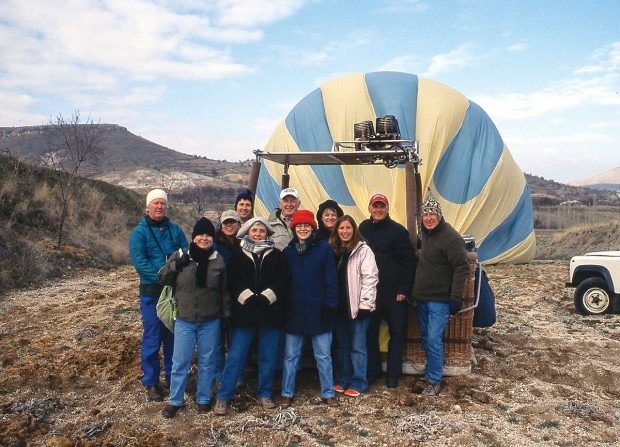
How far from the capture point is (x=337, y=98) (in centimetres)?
966

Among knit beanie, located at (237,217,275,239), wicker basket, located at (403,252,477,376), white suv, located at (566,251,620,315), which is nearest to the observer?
knit beanie, located at (237,217,275,239)

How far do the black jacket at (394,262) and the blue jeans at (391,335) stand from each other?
82 millimetres

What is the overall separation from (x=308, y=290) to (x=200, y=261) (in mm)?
800

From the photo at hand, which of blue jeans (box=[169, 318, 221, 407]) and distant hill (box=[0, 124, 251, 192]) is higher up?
distant hill (box=[0, 124, 251, 192])

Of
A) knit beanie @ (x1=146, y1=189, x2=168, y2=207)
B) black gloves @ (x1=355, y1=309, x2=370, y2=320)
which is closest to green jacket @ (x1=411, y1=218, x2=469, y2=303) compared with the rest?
black gloves @ (x1=355, y1=309, x2=370, y2=320)

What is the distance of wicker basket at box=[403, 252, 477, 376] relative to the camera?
177 inches

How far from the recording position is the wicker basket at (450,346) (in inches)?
177

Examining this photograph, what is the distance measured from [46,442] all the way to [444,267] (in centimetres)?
296

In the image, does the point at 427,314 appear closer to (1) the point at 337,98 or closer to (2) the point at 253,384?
(2) the point at 253,384

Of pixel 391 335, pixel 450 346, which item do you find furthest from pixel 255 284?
pixel 450 346

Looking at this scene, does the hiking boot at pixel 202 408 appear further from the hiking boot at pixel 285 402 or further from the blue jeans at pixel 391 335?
the blue jeans at pixel 391 335

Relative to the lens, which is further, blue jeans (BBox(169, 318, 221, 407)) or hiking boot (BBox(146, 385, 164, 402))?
hiking boot (BBox(146, 385, 164, 402))

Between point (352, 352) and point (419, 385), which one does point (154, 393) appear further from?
point (419, 385)

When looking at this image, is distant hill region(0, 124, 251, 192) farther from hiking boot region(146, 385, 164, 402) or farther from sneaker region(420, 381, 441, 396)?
sneaker region(420, 381, 441, 396)
